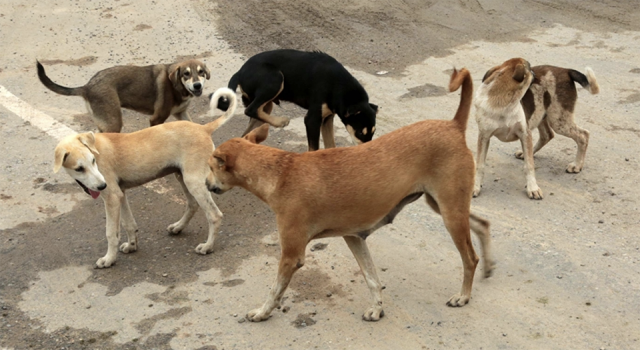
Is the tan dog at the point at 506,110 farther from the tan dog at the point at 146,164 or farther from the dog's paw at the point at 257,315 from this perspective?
the dog's paw at the point at 257,315

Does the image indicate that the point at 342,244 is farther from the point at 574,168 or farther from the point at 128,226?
the point at 574,168

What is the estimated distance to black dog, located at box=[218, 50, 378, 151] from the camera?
7688mm

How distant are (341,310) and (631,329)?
217cm

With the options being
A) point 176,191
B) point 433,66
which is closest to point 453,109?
point 433,66

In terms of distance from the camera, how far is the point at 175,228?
7.06 m

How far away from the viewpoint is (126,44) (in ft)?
40.0

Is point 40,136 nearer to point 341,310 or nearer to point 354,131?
point 354,131

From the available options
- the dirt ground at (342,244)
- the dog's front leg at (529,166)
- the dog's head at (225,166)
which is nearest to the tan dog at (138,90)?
the dirt ground at (342,244)

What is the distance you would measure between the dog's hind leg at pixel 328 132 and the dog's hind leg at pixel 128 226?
8.51 ft

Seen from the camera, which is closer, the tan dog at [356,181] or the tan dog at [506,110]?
the tan dog at [356,181]

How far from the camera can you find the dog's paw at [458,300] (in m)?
5.63

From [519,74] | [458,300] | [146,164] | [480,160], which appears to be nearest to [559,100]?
[519,74]

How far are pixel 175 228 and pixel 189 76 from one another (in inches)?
89.6

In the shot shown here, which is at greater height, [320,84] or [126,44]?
[320,84]
